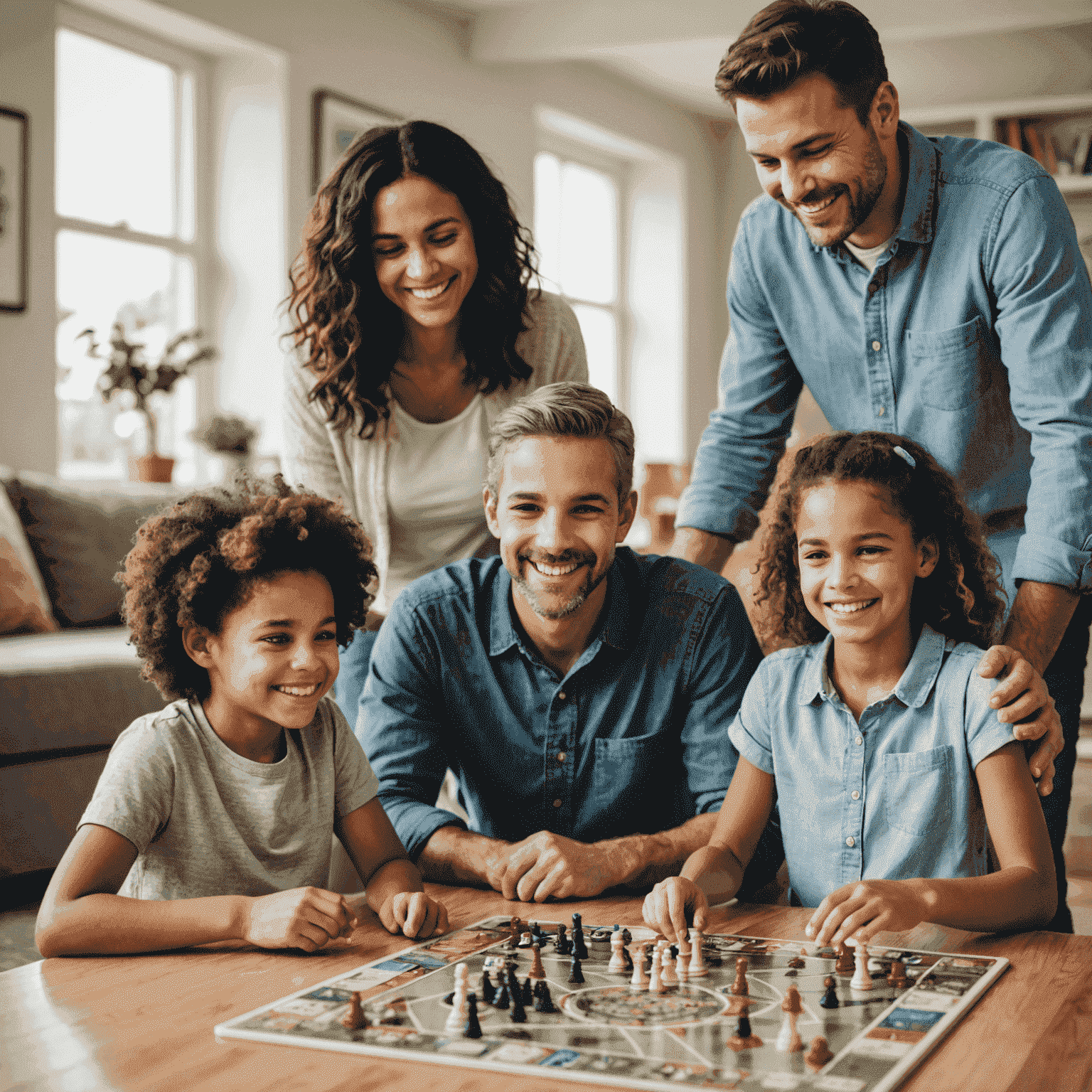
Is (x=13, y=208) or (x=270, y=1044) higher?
(x=13, y=208)

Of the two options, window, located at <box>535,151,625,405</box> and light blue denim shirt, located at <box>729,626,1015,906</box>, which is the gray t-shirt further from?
window, located at <box>535,151,625,405</box>

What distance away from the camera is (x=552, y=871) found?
1.46 m

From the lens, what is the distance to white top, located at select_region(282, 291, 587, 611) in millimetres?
2191

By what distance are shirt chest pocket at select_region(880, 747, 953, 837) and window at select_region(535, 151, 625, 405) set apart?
6849 mm

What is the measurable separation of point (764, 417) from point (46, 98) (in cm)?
368

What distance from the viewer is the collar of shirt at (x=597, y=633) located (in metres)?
1.78

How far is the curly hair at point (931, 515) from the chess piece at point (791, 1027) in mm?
738

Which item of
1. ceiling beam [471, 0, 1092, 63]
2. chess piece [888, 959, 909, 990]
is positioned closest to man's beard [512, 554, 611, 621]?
chess piece [888, 959, 909, 990]

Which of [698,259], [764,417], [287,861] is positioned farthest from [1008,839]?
[698,259]

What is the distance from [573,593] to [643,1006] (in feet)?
2.35

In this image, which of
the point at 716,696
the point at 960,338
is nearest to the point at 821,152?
the point at 960,338

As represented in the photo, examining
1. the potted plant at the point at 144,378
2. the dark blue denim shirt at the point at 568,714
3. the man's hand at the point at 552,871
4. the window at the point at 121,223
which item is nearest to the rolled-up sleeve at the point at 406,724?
the dark blue denim shirt at the point at 568,714

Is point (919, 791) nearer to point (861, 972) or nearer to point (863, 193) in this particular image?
point (861, 972)

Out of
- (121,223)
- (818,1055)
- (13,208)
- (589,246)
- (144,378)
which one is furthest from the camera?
(589,246)
